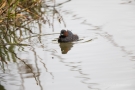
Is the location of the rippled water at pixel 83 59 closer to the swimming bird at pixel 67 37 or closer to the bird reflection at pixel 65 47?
the bird reflection at pixel 65 47

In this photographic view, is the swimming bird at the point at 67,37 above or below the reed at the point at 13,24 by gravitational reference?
below

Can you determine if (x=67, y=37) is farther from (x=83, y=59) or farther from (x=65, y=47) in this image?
(x=83, y=59)

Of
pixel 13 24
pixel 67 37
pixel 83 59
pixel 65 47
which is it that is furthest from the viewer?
pixel 13 24

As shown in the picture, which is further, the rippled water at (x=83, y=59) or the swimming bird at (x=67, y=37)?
the swimming bird at (x=67, y=37)

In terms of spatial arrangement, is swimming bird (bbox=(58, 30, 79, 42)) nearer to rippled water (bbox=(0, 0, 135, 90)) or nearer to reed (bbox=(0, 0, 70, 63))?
rippled water (bbox=(0, 0, 135, 90))

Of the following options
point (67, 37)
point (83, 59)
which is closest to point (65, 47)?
point (67, 37)

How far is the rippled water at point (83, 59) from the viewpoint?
654cm

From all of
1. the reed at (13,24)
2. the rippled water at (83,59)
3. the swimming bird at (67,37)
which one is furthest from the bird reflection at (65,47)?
the reed at (13,24)

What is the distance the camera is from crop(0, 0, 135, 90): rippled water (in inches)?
258

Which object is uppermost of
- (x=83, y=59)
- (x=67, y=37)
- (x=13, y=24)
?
(x=13, y=24)

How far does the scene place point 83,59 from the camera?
25.8ft

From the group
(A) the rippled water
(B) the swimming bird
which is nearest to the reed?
(A) the rippled water

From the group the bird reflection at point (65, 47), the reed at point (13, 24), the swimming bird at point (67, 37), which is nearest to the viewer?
the reed at point (13, 24)

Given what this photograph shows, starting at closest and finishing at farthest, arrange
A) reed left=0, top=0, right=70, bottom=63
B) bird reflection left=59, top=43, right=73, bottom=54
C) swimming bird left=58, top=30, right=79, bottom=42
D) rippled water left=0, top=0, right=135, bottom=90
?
rippled water left=0, top=0, right=135, bottom=90 < reed left=0, top=0, right=70, bottom=63 < bird reflection left=59, top=43, right=73, bottom=54 < swimming bird left=58, top=30, right=79, bottom=42
